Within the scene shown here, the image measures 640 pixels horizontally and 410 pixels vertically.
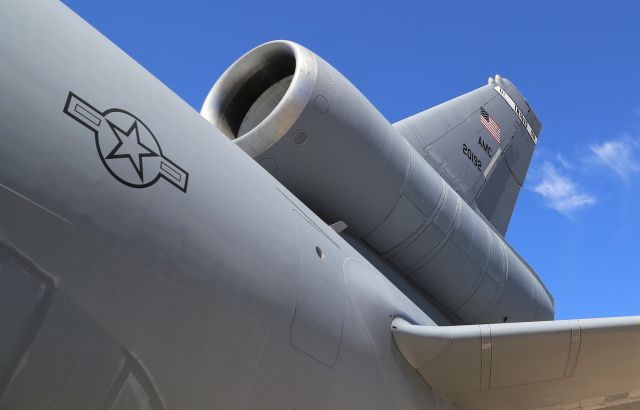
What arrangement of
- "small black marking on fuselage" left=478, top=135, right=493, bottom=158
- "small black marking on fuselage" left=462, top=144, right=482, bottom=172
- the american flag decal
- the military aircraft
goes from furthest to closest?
1. the american flag decal
2. "small black marking on fuselage" left=478, top=135, right=493, bottom=158
3. "small black marking on fuselage" left=462, top=144, right=482, bottom=172
4. the military aircraft

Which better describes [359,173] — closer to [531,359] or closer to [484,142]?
[531,359]

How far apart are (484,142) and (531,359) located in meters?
4.92

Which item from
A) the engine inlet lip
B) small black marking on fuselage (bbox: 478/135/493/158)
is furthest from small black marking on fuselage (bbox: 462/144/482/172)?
the engine inlet lip

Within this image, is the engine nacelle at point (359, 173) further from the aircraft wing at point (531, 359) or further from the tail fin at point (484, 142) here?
the tail fin at point (484, 142)

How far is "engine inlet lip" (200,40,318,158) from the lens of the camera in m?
4.79

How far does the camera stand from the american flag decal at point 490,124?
29.0ft

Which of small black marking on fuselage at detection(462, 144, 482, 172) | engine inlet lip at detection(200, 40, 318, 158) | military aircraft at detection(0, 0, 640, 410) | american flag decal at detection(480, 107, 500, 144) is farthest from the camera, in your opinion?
american flag decal at detection(480, 107, 500, 144)

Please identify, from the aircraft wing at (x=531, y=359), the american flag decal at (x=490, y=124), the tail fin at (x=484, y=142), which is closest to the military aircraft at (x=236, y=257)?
the aircraft wing at (x=531, y=359)

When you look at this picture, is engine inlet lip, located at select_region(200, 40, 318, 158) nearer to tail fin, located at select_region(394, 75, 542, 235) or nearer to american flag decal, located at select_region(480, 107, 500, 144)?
tail fin, located at select_region(394, 75, 542, 235)

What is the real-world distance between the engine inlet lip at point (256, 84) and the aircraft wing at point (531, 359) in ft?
6.36

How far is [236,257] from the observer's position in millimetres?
3039

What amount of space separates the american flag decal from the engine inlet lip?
14.2ft

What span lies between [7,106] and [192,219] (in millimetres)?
964

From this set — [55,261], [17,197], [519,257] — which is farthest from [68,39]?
[519,257]
